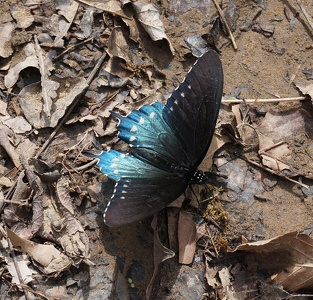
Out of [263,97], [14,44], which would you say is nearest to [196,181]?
[263,97]

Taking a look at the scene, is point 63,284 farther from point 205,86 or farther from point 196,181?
point 205,86

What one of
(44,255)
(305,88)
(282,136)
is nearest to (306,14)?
(305,88)

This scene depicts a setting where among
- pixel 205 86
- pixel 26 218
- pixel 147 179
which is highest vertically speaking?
pixel 205 86

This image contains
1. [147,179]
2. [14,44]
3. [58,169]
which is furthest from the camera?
[14,44]

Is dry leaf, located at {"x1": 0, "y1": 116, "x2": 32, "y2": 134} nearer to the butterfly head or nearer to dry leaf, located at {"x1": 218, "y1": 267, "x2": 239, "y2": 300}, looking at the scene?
the butterfly head

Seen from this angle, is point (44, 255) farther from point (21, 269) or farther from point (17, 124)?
point (17, 124)

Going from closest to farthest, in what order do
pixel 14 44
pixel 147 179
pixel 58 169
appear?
pixel 147 179 < pixel 58 169 < pixel 14 44

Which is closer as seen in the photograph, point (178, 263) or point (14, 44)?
point (178, 263)
